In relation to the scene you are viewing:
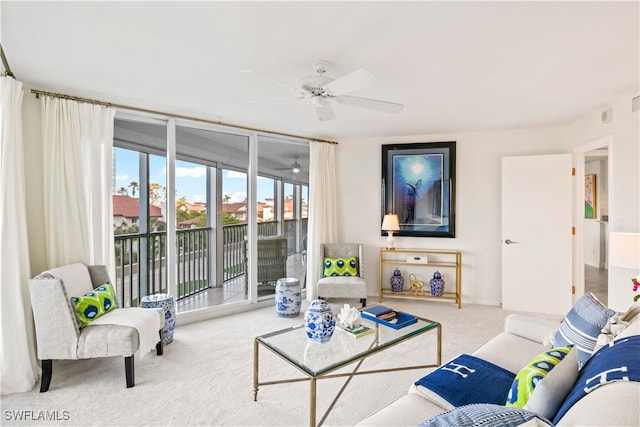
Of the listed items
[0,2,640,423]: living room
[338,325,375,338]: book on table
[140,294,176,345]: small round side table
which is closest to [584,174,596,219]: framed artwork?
[0,2,640,423]: living room

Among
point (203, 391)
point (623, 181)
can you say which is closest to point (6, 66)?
point (203, 391)

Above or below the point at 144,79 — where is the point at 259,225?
below

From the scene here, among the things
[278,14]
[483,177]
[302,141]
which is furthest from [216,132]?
[483,177]

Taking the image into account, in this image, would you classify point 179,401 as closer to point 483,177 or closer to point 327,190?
point 327,190

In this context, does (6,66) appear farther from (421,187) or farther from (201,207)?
(421,187)

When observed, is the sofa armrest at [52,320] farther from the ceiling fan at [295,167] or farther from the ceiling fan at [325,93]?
the ceiling fan at [295,167]

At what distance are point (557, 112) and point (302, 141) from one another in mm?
3002

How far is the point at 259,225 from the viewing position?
4.47m

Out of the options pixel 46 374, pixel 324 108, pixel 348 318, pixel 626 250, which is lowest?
pixel 46 374

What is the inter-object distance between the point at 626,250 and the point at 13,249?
441 cm

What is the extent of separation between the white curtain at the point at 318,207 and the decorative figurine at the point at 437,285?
1.51m

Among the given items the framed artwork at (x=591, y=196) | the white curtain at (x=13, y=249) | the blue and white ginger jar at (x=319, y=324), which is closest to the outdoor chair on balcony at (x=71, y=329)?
the white curtain at (x=13, y=249)

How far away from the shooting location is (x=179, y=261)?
13.1 feet

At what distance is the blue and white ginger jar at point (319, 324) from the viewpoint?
2.19 meters
